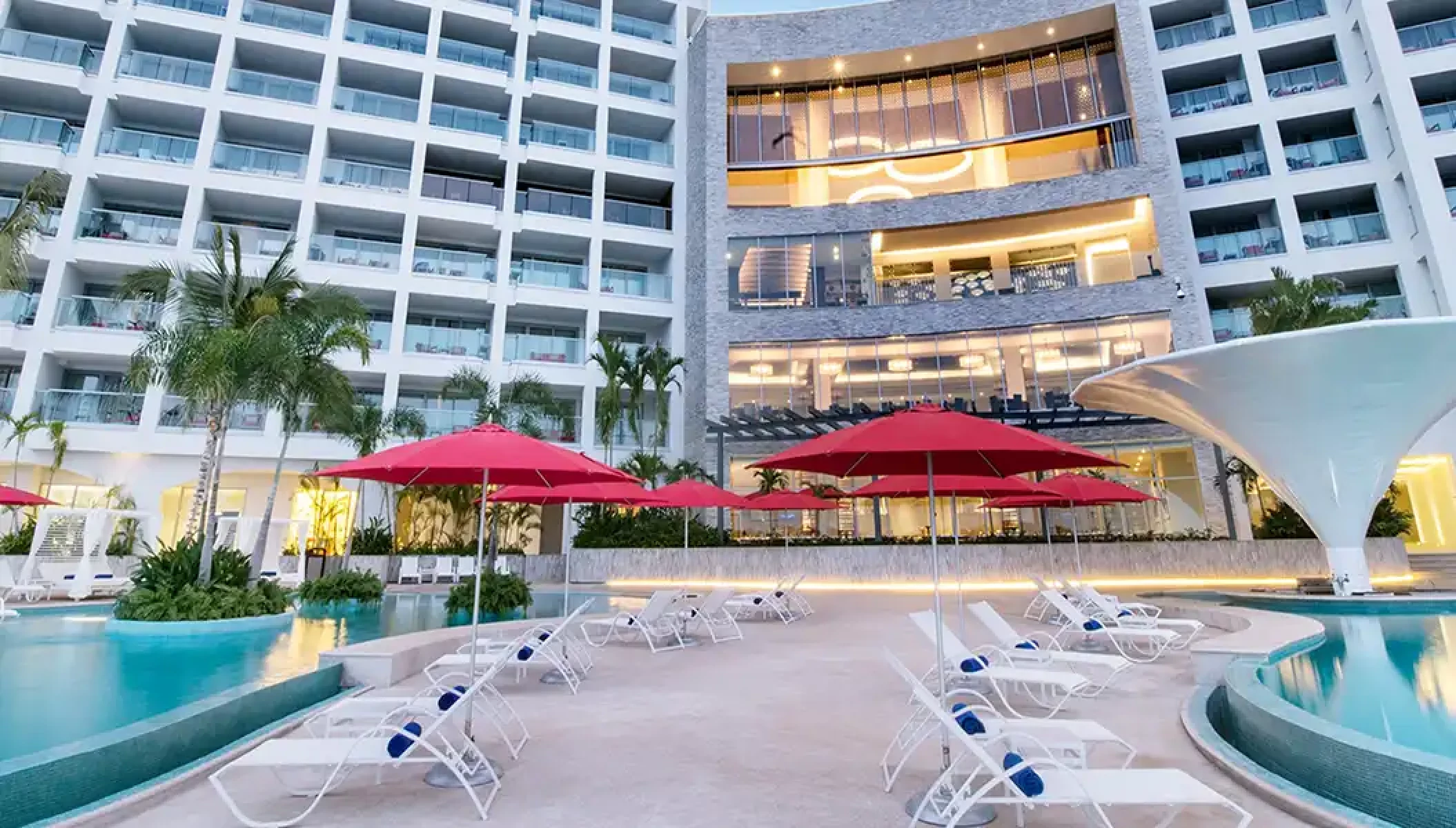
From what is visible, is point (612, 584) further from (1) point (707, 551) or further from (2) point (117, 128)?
(2) point (117, 128)

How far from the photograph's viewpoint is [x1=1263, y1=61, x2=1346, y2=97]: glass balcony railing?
24.8 meters

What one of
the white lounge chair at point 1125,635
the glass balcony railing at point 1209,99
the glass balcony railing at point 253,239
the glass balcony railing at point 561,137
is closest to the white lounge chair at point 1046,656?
the white lounge chair at point 1125,635

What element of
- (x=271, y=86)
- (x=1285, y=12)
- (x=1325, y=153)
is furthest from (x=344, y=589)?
(x=1285, y=12)

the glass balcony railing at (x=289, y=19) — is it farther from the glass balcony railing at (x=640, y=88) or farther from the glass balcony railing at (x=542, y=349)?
the glass balcony railing at (x=542, y=349)

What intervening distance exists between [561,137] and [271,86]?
404 inches

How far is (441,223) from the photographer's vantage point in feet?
84.2

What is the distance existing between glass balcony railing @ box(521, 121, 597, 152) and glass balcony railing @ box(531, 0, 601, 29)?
483 cm

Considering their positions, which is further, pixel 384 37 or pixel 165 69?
pixel 384 37

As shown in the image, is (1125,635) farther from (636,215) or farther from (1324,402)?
(636,215)

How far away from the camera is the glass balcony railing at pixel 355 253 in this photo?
23.6m

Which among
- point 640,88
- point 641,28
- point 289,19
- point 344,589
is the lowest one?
point 344,589

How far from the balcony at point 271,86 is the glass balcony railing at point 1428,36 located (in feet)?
126

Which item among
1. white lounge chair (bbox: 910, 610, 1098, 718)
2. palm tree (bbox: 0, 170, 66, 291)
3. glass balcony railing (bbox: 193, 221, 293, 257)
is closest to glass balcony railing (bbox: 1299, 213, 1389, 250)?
white lounge chair (bbox: 910, 610, 1098, 718)

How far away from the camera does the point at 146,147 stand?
75.3ft
